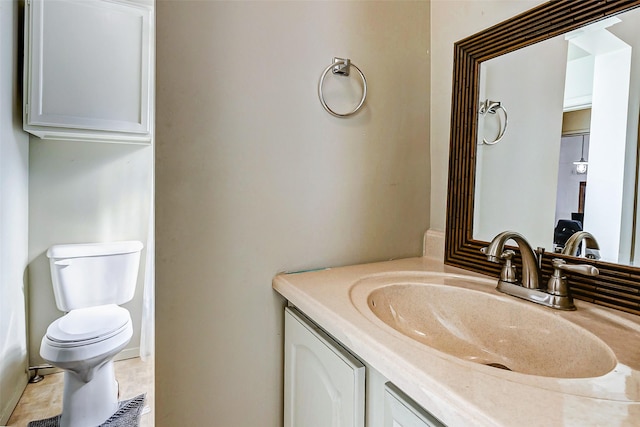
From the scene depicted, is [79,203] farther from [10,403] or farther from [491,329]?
[491,329]

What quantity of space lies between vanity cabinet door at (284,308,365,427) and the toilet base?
1.14 metres

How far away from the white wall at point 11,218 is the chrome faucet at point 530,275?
190 centimetres

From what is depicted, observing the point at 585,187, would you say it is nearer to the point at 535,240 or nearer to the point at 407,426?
the point at 535,240

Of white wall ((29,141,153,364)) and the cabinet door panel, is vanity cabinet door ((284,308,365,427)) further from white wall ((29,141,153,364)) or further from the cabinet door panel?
white wall ((29,141,153,364))

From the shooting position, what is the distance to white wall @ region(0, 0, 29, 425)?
1.51 metres

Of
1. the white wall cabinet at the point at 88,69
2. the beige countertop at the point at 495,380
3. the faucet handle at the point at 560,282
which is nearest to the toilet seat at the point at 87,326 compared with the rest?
the white wall cabinet at the point at 88,69

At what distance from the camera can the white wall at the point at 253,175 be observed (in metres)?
0.85

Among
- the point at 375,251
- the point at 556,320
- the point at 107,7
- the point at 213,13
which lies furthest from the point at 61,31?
the point at 556,320

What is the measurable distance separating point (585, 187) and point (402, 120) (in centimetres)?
56

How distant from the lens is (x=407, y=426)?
20.9 inches

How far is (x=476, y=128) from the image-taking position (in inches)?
40.2

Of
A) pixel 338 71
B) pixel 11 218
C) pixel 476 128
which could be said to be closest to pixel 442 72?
pixel 476 128

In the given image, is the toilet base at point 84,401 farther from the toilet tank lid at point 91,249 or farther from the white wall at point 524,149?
the white wall at point 524,149

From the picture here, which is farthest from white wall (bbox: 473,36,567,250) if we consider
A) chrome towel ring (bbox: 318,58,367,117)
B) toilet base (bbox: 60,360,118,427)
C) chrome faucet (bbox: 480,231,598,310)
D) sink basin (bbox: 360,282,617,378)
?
toilet base (bbox: 60,360,118,427)
